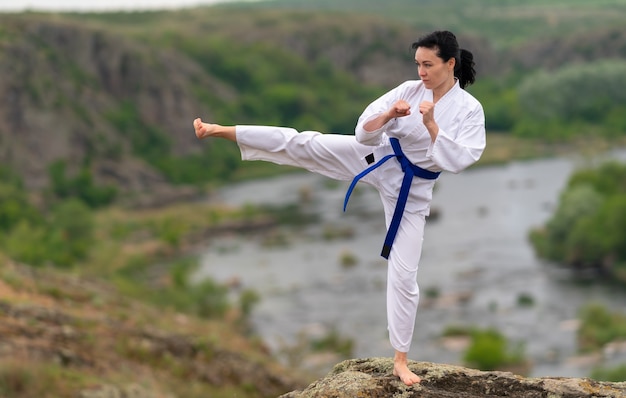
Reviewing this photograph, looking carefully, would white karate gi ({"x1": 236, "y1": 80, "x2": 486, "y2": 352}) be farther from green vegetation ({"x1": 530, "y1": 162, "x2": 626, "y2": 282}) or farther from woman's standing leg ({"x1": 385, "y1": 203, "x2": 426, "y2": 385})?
green vegetation ({"x1": 530, "y1": 162, "x2": 626, "y2": 282})

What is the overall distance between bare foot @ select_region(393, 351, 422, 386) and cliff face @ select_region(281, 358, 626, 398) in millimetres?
34

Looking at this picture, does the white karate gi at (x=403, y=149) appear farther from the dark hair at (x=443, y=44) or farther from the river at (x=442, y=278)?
the river at (x=442, y=278)

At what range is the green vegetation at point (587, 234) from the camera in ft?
158

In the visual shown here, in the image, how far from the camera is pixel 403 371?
19.7 ft

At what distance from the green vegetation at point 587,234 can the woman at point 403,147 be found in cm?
4181

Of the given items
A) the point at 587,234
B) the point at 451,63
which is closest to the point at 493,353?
the point at 587,234

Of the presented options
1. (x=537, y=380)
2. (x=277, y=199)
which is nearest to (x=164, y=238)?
(x=277, y=199)

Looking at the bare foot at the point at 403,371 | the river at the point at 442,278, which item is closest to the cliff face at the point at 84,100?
the river at the point at 442,278

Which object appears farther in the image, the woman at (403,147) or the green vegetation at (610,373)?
the green vegetation at (610,373)

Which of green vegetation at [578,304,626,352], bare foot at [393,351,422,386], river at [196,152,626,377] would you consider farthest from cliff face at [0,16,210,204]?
bare foot at [393,351,422,386]

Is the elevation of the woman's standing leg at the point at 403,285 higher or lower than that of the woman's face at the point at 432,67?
lower

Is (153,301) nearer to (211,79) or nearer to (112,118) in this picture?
(112,118)

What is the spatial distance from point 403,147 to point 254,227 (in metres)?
55.0

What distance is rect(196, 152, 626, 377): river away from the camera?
121 feet
